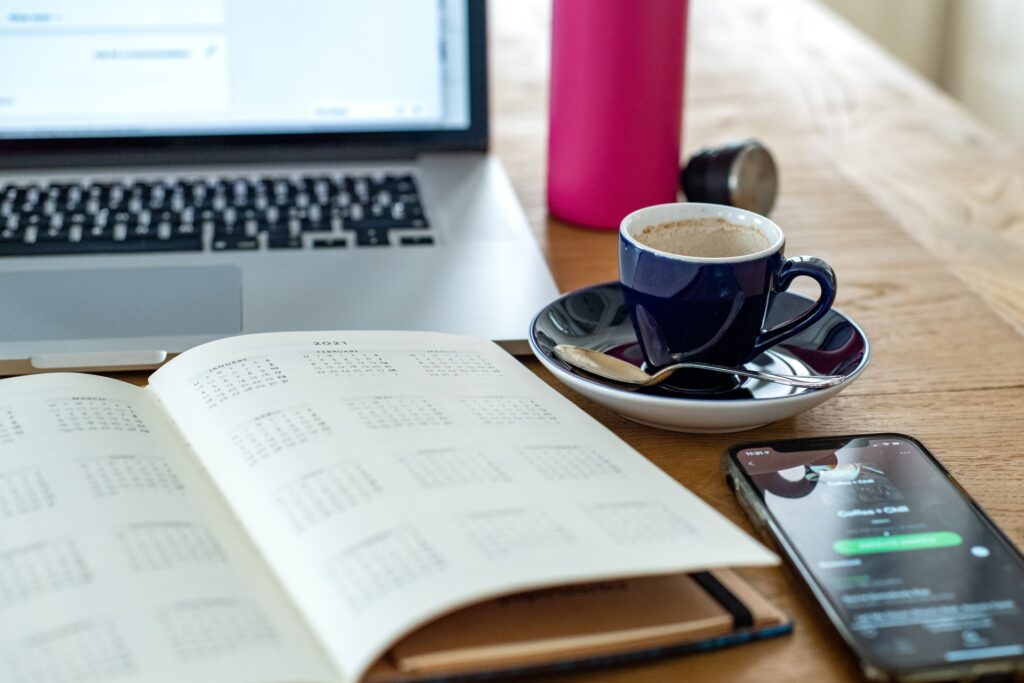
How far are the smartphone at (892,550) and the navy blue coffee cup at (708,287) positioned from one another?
7 cm

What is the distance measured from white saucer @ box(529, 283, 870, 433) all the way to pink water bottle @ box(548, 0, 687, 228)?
A: 16 cm

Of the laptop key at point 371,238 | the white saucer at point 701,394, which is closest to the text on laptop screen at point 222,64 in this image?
the laptop key at point 371,238

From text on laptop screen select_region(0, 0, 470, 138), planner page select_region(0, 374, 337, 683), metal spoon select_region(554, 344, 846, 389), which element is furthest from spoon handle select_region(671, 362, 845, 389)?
text on laptop screen select_region(0, 0, 470, 138)

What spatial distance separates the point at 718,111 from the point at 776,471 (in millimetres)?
670

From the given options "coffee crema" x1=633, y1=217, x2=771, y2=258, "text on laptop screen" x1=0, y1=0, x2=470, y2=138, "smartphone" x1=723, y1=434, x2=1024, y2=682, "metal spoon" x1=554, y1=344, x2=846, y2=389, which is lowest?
"smartphone" x1=723, y1=434, x2=1024, y2=682

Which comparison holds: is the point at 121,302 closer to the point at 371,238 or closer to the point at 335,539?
the point at 371,238

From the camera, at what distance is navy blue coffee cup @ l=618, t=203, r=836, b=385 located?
548 mm

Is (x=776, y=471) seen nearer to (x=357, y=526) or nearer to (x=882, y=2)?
(x=357, y=526)

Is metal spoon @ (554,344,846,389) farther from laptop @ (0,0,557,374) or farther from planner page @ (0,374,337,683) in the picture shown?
planner page @ (0,374,337,683)

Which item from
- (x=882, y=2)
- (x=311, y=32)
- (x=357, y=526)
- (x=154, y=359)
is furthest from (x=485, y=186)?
(x=882, y=2)

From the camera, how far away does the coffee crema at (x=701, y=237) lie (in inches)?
23.5

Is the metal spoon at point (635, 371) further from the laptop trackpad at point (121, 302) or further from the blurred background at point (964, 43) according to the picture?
the blurred background at point (964, 43)

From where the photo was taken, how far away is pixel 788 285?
1.92 ft

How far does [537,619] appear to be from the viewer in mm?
415
